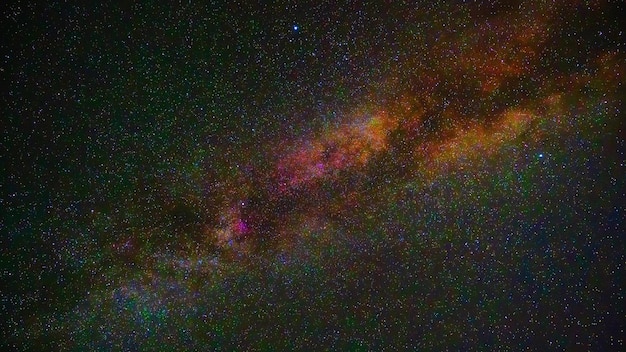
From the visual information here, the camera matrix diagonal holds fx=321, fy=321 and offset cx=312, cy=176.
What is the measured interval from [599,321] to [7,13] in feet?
47.1

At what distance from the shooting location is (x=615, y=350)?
9.88m

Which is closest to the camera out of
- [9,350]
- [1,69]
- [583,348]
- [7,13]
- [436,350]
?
[7,13]

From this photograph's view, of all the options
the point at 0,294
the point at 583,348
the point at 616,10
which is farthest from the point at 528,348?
the point at 0,294

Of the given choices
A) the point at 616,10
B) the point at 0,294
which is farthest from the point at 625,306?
the point at 0,294

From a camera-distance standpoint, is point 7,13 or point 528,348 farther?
point 528,348

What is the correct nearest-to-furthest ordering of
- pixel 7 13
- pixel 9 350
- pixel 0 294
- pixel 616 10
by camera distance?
pixel 7 13, pixel 616 10, pixel 0 294, pixel 9 350

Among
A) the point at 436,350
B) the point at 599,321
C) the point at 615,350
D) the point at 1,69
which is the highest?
the point at 1,69

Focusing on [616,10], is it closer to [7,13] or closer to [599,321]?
[7,13]

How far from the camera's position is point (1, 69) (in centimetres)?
397

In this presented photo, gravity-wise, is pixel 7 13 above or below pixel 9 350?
above

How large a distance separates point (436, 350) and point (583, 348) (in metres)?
4.81

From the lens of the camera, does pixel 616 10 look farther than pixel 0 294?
No

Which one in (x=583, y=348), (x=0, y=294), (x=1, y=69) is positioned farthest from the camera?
(x=583, y=348)

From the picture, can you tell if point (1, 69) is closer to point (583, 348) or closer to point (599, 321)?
point (599, 321)
